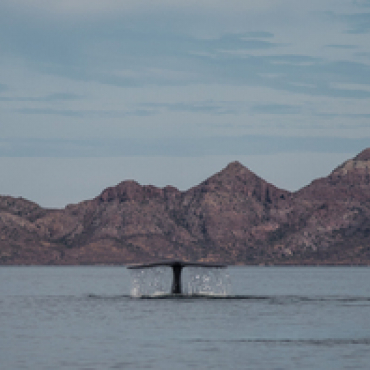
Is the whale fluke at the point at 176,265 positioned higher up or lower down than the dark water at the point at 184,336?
higher up

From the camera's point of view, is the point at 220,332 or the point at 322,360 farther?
the point at 220,332

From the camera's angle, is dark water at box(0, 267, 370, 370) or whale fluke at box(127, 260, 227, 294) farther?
whale fluke at box(127, 260, 227, 294)

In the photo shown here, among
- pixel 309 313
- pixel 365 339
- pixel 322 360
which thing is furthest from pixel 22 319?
pixel 322 360

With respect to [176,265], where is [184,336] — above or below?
below

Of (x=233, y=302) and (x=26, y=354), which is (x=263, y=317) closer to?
(x=233, y=302)

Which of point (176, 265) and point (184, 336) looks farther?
point (176, 265)

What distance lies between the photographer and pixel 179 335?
206 feet

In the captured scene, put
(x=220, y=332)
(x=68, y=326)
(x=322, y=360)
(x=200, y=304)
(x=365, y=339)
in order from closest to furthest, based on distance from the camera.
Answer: (x=322, y=360)
(x=365, y=339)
(x=220, y=332)
(x=68, y=326)
(x=200, y=304)

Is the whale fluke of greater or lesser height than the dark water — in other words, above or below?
above

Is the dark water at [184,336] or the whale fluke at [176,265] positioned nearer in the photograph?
the dark water at [184,336]

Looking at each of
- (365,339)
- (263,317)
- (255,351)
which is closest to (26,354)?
(255,351)

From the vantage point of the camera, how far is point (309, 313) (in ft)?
288

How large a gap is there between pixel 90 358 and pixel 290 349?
12.7 meters

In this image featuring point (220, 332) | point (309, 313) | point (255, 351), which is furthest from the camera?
point (309, 313)
